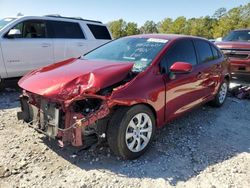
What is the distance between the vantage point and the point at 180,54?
4.71 metres

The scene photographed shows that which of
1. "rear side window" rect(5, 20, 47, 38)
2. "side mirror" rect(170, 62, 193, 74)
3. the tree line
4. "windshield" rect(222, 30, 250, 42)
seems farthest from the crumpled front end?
the tree line

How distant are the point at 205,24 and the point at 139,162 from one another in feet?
149

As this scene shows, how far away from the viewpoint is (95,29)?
8.87m

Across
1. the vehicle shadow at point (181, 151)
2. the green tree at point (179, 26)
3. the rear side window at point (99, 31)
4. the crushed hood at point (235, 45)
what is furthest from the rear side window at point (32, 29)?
the green tree at point (179, 26)

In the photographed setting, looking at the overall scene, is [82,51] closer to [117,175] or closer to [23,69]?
[23,69]

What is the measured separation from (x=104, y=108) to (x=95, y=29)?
229 inches

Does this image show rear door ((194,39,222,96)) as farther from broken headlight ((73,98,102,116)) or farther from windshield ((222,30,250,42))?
windshield ((222,30,250,42))

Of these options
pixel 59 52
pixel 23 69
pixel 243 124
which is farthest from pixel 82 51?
pixel 243 124

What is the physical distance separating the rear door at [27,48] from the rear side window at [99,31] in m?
1.56

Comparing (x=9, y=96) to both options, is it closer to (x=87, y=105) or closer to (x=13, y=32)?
(x=13, y=32)

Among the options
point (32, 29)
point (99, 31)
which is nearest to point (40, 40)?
point (32, 29)

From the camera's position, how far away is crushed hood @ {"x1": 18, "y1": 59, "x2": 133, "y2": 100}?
3.48 metres

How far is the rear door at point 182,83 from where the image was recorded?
4297 mm

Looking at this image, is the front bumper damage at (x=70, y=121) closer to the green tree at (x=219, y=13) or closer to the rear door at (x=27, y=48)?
the rear door at (x=27, y=48)
